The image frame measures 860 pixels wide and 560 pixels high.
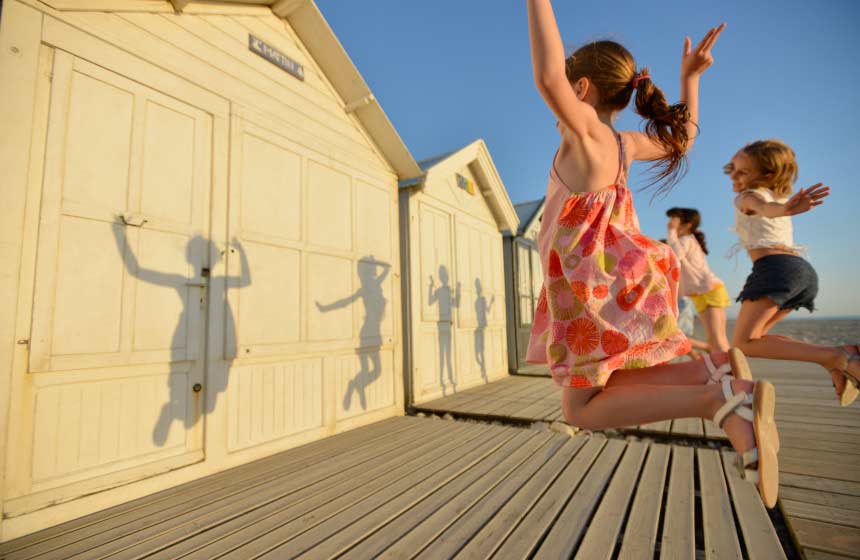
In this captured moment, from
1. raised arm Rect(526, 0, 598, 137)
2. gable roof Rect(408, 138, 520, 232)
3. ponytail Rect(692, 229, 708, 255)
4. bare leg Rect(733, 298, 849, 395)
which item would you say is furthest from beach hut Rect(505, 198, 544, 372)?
raised arm Rect(526, 0, 598, 137)

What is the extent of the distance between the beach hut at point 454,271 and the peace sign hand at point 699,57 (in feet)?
12.2

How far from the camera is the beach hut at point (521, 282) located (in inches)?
330

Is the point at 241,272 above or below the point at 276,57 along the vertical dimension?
below

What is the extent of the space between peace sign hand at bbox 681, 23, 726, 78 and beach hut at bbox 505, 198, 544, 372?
645cm

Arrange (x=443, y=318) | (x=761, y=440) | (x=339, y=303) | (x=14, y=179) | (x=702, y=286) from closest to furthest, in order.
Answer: (x=761, y=440) → (x=14, y=179) → (x=339, y=303) → (x=702, y=286) → (x=443, y=318)

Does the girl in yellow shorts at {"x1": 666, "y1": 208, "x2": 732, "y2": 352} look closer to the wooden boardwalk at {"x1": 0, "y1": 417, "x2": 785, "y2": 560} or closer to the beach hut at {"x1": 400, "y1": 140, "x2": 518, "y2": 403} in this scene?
the wooden boardwalk at {"x1": 0, "y1": 417, "x2": 785, "y2": 560}

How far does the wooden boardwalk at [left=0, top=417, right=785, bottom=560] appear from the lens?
6.08 feet

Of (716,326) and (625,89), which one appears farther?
(716,326)

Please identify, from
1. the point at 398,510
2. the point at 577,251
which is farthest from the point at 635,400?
the point at 398,510

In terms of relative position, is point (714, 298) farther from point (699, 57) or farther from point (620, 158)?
point (620, 158)

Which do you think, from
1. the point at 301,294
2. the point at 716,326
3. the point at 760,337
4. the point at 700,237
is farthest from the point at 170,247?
the point at 700,237

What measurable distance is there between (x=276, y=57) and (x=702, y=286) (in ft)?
18.5

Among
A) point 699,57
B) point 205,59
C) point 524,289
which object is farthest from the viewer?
point 524,289

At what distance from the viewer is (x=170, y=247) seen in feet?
9.52
